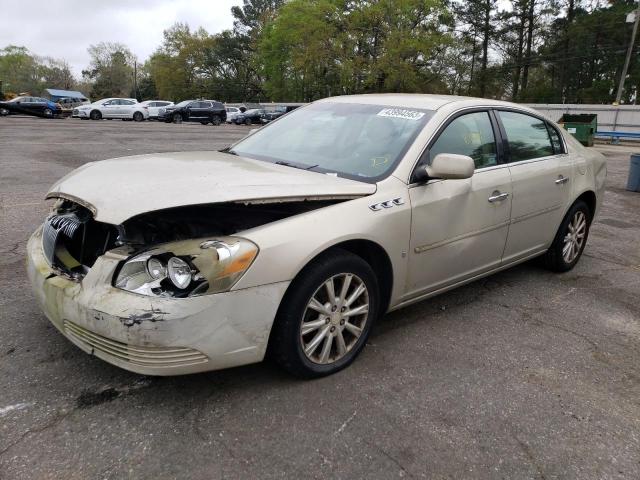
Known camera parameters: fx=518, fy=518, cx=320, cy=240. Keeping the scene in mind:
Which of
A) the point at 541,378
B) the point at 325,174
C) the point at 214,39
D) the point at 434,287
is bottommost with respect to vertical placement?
the point at 541,378

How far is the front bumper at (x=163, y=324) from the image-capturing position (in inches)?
90.9

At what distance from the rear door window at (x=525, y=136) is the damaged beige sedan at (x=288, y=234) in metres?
0.03

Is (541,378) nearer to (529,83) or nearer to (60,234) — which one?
(60,234)

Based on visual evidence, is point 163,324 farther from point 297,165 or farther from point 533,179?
point 533,179

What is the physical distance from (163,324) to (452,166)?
1830mm

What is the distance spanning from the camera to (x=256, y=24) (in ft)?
263

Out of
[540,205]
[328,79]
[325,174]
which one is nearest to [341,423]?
[325,174]

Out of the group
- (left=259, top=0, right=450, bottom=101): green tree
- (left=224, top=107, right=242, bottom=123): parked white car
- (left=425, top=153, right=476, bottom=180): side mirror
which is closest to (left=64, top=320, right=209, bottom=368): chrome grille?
(left=425, top=153, right=476, bottom=180): side mirror

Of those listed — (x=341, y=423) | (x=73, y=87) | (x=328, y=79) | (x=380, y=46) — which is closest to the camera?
(x=341, y=423)

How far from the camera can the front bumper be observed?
2.31m

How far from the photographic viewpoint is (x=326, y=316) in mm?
2795

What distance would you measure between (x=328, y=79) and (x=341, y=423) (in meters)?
57.5

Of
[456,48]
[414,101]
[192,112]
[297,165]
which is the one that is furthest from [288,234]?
[456,48]

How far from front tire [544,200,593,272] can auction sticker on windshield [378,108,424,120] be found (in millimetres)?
1982
